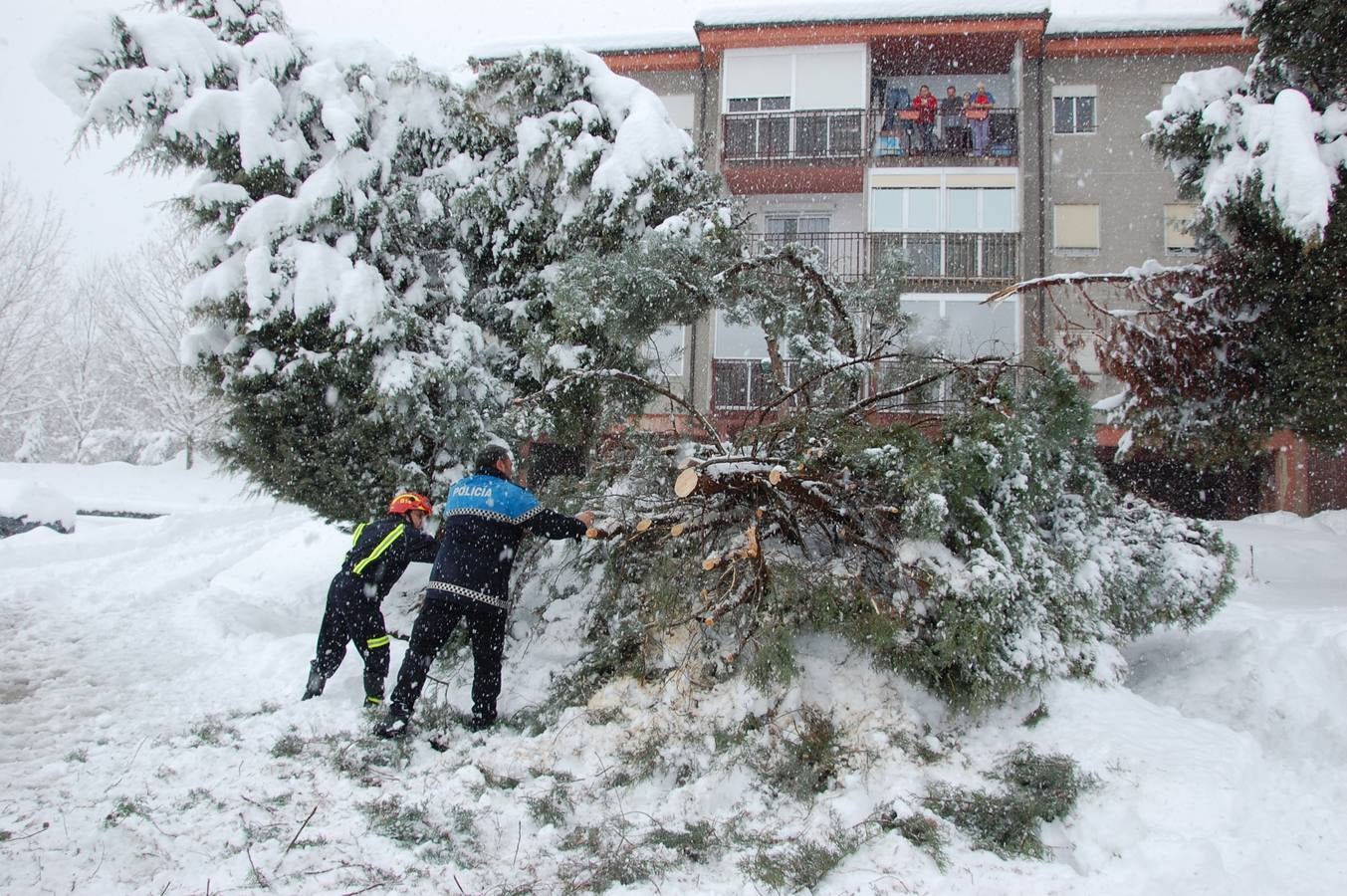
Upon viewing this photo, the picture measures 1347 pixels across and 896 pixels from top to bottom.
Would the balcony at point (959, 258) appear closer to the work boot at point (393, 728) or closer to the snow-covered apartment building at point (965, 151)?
the snow-covered apartment building at point (965, 151)

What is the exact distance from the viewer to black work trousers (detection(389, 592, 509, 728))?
4648 millimetres

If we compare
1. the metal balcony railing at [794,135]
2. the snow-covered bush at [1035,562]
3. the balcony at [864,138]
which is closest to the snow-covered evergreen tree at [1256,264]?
the snow-covered bush at [1035,562]

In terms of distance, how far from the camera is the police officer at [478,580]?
466 cm

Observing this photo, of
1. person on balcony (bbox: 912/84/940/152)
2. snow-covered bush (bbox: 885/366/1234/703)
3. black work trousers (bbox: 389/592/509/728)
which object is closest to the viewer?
snow-covered bush (bbox: 885/366/1234/703)

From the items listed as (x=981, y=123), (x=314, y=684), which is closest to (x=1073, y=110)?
(x=981, y=123)

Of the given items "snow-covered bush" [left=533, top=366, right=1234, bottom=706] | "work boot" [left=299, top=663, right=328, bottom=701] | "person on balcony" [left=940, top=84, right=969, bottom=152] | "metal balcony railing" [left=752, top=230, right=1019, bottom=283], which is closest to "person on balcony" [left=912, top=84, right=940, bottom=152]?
"person on balcony" [left=940, top=84, right=969, bottom=152]

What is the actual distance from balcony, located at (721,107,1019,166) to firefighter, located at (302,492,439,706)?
45.3 feet

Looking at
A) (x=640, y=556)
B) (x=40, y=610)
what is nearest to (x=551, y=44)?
(x=640, y=556)

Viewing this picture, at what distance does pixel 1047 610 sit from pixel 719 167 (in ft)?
48.3

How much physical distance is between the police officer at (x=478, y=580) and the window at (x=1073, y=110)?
17.2 metres

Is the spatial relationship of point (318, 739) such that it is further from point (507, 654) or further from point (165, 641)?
point (165, 641)

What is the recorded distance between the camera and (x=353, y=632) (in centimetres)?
508

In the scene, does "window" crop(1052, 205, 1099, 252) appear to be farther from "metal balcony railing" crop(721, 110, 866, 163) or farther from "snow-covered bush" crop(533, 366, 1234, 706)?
"snow-covered bush" crop(533, 366, 1234, 706)

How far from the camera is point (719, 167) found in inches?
687
